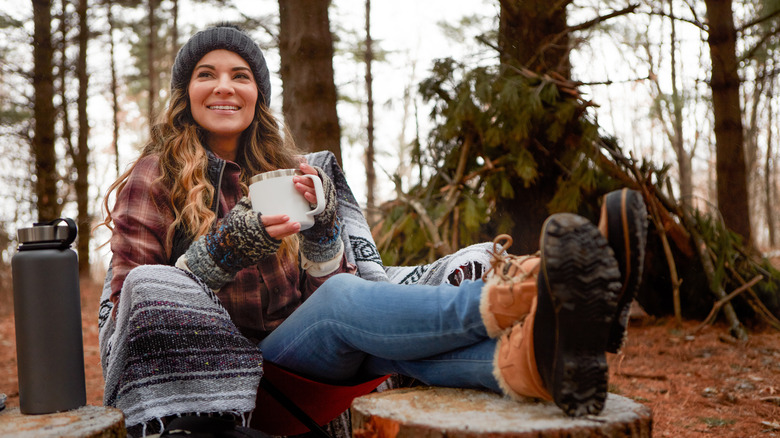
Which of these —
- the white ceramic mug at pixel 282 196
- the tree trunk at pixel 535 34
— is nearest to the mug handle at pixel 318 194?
the white ceramic mug at pixel 282 196

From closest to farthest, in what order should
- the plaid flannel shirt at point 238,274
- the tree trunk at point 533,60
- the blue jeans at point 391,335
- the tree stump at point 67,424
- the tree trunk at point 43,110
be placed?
the tree stump at point 67,424 < the blue jeans at point 391,335 < the plaid flannel shirt at point 238,274 < the tree trunk at point 533,60 < the tree trunk at point 43,110

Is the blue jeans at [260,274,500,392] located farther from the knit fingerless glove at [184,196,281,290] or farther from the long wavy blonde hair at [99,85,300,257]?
the long wavy blonde hair at [99,85,300,257]

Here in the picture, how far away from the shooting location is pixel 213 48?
2.13m

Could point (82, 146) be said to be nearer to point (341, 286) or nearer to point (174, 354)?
point (174, 354)

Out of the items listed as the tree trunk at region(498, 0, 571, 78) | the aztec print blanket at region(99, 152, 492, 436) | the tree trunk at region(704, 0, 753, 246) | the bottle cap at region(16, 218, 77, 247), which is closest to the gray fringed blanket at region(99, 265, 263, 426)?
the aztec print blanket at region(99, 152, 492, 436)

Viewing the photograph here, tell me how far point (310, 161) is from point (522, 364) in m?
1.35

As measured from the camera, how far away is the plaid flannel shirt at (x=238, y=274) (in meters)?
1.78

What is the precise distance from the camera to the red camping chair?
5.56 ft

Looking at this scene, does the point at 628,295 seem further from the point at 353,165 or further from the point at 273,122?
the point at 353,165

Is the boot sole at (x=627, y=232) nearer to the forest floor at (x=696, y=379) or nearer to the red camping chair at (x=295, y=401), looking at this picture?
the red camping chair at (x=295, y=401)

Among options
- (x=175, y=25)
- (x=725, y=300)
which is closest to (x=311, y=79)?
(x=725, y=300)

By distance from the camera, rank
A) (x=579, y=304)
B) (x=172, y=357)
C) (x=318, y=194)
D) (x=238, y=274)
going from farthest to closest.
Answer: (x=238, y=274), (x=318, y=194), (x=172, y=357), (x=579, y=304)

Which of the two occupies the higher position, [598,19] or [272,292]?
[598,19]

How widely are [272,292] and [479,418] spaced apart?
0.98 metres
